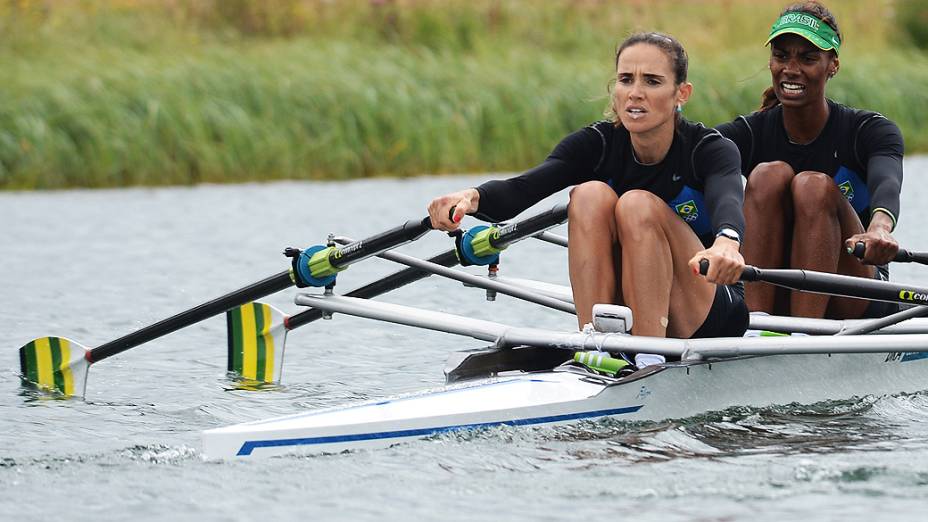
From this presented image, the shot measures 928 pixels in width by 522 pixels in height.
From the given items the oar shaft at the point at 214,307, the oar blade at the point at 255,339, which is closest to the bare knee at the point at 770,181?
the oar shaft at the point at 214,307

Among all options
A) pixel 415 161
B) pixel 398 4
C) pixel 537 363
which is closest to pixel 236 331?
pixel 537 363

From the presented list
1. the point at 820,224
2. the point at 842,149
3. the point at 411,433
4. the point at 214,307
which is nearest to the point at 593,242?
the point at 411,433

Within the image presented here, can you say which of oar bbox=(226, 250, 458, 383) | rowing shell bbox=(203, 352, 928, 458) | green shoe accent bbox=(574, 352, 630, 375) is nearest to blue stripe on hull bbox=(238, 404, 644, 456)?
rowing shell bbox=(203, 352, 928, 458)

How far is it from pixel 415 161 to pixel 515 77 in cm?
174

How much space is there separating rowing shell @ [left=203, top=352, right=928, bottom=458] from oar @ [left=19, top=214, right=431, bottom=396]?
84cm

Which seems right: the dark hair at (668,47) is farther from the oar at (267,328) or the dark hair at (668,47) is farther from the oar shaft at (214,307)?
the oar shaft at (214,307)

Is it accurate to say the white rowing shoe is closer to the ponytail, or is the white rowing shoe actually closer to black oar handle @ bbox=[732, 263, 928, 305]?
black oar handle @ bbox=[732, 263, 928, 305]

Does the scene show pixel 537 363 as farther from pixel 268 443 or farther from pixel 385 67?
pixel 385 67

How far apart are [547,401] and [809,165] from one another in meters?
1.98

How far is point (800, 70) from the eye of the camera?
6527 millimetres

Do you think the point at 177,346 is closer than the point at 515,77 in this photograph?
Yes

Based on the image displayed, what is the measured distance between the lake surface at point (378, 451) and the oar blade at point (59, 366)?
124 millimetres

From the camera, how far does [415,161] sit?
639 inches

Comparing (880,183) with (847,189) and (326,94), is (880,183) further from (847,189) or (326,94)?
(326,94)
